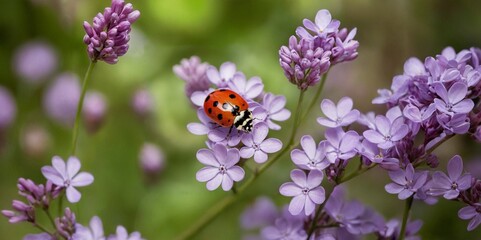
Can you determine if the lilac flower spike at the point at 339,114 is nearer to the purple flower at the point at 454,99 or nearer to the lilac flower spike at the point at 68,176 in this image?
the purple flower at the point at 454,99

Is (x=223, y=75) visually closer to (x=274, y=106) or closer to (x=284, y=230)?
(x=274, y=106)

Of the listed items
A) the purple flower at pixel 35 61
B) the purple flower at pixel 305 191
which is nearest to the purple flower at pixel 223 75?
the purple flower at pixel 305 191

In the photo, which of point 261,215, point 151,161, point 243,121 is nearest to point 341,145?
point 243,121

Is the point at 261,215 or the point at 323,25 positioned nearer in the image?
the point at 323,25

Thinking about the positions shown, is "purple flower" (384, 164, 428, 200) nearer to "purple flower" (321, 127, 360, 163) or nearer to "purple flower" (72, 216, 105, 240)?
"purple flower" (321, 127, 360, 163)

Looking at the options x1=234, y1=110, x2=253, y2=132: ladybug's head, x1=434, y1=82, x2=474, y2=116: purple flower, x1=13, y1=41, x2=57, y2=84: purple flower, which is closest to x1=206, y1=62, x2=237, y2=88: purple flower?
x1=234, y1=110, x2=253, y2=132: ladybug's head

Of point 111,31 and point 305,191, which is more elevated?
point 111,31
